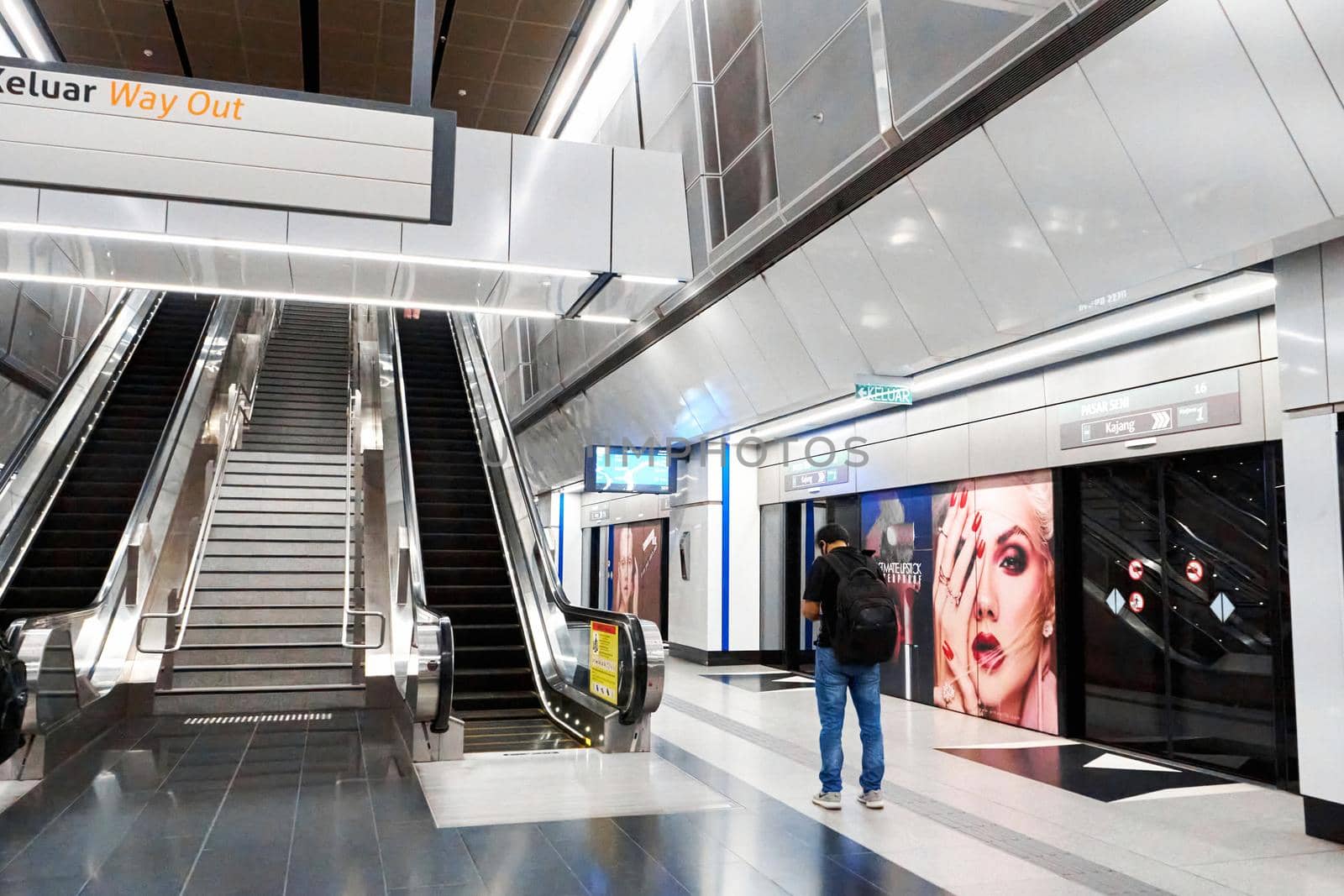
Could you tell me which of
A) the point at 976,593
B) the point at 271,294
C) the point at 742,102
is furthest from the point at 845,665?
the point at 742,102

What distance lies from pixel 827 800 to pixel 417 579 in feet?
12.6

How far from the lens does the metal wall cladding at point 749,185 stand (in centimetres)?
920

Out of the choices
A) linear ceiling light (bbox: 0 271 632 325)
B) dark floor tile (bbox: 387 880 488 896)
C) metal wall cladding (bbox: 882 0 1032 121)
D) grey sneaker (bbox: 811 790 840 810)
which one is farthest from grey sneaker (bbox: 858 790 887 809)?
linear ceiling light (bbox: 0 271 632 325)

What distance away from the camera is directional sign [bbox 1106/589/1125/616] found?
8.02 metres

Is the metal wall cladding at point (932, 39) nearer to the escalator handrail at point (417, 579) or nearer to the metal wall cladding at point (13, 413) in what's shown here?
the escalator handrail at point (417, 579)

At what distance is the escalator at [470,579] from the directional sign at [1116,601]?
4376mm

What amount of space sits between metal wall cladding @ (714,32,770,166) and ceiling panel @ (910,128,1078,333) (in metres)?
2.78

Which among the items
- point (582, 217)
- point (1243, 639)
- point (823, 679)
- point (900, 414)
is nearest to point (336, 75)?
point (582, 217)

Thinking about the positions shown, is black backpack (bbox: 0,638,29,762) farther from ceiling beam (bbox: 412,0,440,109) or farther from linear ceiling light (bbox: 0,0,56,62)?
linear ceiling light (bbox: 0,0,56,62)

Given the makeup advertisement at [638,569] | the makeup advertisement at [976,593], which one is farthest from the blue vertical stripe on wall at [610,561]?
the makeup advertisement at [976,593]

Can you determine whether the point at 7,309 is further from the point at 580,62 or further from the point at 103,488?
the point at 580,62

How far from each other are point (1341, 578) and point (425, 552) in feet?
25.4

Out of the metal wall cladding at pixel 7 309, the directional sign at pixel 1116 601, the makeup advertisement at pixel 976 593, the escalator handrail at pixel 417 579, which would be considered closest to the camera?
the escalator handrail at pixel 417 579

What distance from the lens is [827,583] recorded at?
5.84m
